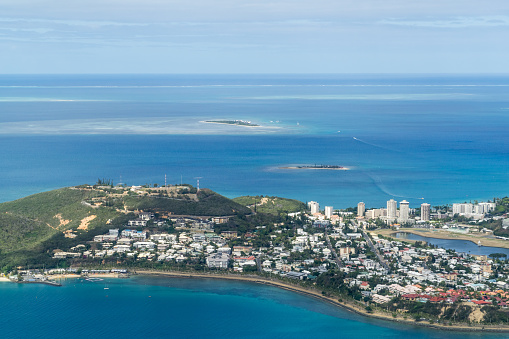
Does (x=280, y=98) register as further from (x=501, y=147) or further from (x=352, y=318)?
(x=352, y=318)

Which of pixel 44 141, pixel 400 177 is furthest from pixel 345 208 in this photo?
pixel 44 141

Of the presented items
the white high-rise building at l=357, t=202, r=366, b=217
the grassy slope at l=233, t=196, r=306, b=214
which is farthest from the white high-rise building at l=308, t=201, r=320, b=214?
the white high-rise building at l=357, t=202, r=366, b=217

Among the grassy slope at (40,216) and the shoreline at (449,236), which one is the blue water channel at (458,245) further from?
the grassy slope at (40,216)

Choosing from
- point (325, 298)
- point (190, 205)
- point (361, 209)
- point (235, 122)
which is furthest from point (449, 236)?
point (235, 122)

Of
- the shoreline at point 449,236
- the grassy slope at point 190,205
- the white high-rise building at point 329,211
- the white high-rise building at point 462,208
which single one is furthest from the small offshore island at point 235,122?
the shoreline at point 449,236

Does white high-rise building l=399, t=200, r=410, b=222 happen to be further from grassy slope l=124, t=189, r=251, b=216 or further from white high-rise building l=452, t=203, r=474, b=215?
grassy slope l=124, t=189, r=251, b=216

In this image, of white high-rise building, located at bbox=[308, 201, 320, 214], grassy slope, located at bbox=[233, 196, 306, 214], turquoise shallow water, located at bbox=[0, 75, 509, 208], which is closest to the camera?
grassy slope, located at bbox=[233, 196, 306, 214]

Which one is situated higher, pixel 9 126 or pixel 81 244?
pixel 9 126
